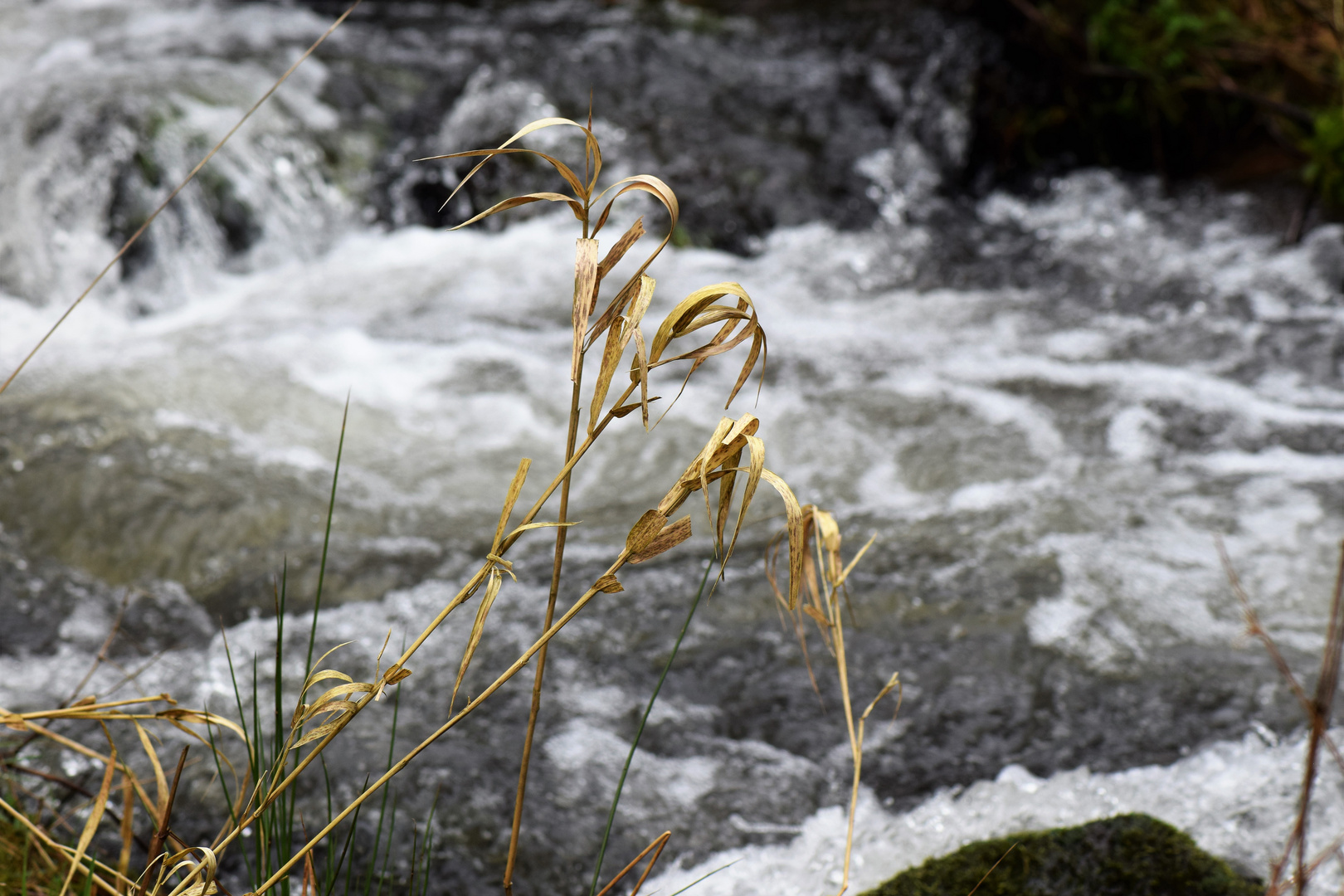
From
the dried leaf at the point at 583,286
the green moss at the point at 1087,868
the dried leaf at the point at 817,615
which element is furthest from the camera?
the green moss at the point at 1087,868

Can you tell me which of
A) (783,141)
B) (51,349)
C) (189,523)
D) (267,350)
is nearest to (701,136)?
(783,141)

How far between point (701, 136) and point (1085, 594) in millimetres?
3766

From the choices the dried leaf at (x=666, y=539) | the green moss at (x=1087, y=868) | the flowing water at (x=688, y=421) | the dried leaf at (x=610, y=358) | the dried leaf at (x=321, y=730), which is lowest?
the flowing water at (x=688, y=421)

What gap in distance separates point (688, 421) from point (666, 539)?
2.53 metres

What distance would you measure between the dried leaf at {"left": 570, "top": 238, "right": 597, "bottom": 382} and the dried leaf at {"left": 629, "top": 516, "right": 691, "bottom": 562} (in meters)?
0.14

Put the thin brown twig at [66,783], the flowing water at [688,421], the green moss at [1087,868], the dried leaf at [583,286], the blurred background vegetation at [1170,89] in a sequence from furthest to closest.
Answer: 1. the blurred background vegetation at [1170,89]
2. the flowing water at [688,421]
3. the green moss at [1087,868]
4. the thin brown twig at [66,783]
5. the dried leaf at [583,286]

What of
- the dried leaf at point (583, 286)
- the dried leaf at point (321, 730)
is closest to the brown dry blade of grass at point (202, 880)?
the dried leaf at point (321, 730)

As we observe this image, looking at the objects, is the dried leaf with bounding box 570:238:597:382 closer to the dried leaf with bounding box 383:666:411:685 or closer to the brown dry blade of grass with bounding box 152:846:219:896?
the dried leaf with bounding box 383:666:411:685

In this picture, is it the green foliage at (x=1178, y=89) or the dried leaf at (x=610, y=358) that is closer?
the dried leaf at (x=610, y=358)

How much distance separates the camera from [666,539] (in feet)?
2.45

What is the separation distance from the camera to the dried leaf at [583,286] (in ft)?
2.29

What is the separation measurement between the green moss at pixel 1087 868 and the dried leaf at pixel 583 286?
3.23ft

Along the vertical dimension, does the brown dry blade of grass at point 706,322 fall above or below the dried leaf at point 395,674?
above

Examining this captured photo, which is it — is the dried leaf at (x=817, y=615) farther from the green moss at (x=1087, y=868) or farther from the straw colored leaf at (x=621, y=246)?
the green moss at (x=1087, y=868)
